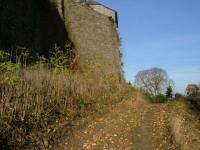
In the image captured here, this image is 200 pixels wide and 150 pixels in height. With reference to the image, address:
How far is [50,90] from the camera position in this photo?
1161 centimetres

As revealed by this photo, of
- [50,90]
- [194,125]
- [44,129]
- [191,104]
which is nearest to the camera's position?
[44,129]

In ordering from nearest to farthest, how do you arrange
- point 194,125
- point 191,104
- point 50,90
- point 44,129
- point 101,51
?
point 44,129 → point 50,90 → point 194,125 → point 191,104 → point 101,51

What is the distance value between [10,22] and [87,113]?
20.8 feet

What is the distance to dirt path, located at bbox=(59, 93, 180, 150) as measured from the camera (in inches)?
380

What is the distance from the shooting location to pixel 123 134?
35.5ft

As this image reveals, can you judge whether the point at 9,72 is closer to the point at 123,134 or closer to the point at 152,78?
the point at 123,134

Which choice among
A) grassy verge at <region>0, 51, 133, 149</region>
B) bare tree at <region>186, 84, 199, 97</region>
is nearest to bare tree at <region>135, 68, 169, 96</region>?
bare tree at <region>186, 84, 199, 97</region>

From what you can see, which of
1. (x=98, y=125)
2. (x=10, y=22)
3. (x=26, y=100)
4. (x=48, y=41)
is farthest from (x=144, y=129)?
(x=48, y=41)

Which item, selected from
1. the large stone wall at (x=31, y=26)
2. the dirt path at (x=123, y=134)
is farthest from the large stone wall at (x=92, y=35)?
the dirt path at (x=123, y=134)

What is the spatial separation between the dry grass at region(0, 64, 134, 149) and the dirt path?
0.57 m

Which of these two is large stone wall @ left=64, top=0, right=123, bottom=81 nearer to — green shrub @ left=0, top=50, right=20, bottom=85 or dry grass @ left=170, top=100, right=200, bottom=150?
dry grass @ left=170, top=100, right=200, bottom=150

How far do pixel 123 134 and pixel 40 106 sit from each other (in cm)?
242

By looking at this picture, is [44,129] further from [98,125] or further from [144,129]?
[144,129]

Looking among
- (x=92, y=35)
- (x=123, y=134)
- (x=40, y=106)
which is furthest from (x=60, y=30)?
(x=123, y=134)
